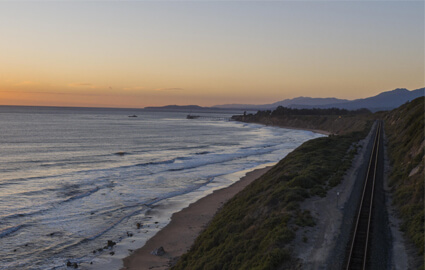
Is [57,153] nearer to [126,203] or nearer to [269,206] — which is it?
[126,203]

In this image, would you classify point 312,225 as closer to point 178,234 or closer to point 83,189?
point 178,234

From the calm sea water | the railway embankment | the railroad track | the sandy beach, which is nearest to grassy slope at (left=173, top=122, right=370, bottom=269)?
the railway embankment

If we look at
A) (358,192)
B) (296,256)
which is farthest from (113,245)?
(358,192)

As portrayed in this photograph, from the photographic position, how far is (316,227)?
57.8 ft

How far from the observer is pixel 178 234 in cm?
2472

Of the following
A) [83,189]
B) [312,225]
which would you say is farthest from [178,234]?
[83,189]

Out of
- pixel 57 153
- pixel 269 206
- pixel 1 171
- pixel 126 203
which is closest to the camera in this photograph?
pixel 269 206

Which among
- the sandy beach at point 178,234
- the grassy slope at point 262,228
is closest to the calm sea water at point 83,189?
the sandy beach at point 178,234

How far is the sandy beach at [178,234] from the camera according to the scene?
20469mm

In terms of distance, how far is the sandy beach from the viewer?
Answer: 20.5 meters

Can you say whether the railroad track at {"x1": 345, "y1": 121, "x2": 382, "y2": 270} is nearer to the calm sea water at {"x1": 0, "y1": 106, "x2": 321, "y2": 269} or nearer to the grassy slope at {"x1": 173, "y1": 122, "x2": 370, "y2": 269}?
the grassy slope at {"x1": 173, "y1": 122, "x2": 370, "y2": 269}

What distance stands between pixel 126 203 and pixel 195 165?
2396cm

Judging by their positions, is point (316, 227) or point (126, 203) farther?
point (126, 203)

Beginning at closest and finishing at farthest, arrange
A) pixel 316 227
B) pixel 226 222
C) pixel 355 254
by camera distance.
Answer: pixel 355 254, pixel 316 227, pixel 226 222
